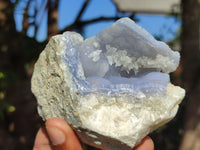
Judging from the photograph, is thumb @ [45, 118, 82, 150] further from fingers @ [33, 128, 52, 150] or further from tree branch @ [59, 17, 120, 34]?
tree branch @ [59, 17, 120, 34]

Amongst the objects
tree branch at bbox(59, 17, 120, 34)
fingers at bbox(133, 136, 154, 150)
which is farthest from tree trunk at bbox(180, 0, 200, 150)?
fingers at bbox(133, 136, 154, 150)

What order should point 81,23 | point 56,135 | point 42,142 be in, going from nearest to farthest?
point 56,135, point 42,142, point 81,23

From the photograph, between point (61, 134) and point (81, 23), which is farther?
point (81, 23)

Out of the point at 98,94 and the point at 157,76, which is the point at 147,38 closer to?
the point at 157,76

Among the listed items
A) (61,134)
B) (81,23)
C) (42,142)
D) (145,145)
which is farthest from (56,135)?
(81,23)

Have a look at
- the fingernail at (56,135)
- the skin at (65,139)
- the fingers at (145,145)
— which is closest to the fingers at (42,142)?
the skin at (65,139)

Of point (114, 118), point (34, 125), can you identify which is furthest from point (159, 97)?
point (34, 125)

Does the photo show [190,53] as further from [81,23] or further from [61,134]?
[61,134]
